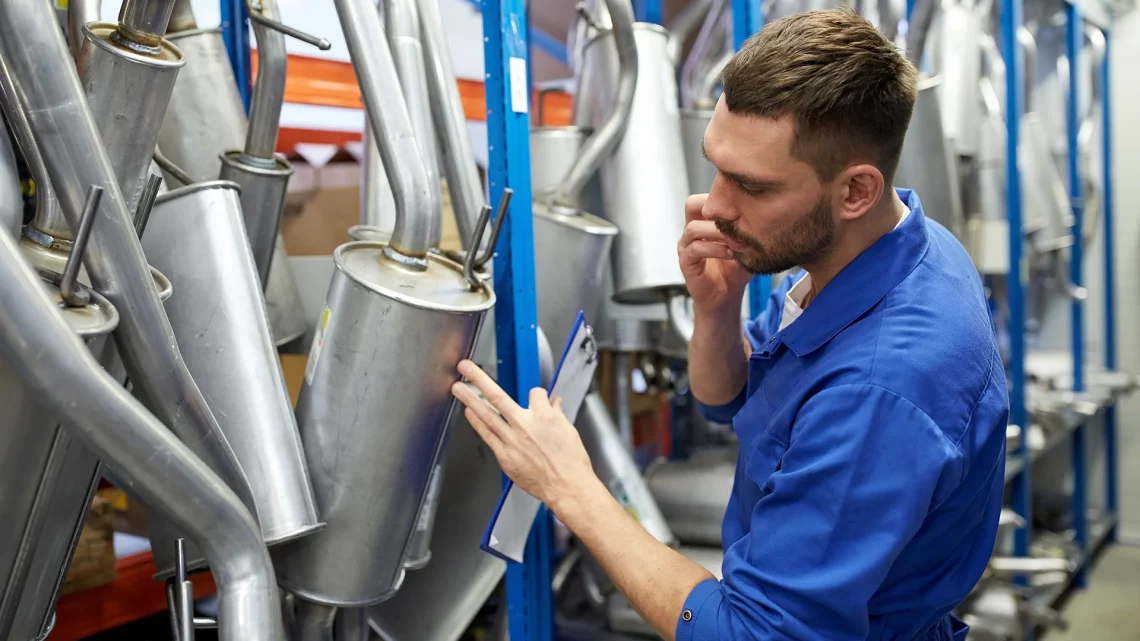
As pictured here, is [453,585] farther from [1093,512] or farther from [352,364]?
[1093,512]

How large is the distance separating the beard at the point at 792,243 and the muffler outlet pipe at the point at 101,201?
1.60ft

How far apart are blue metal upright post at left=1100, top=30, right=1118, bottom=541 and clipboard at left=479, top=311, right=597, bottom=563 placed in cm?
300

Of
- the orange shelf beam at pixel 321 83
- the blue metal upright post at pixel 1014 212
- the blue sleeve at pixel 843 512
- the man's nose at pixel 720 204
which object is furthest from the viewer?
the blue metal upright post at pixel 1014 212

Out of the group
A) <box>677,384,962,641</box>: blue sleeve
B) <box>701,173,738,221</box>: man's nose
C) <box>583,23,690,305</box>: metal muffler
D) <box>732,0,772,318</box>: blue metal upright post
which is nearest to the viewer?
<box>677,384,962,641</box>: blue sleeve

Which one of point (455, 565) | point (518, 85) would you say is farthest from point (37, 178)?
point (455, 565)

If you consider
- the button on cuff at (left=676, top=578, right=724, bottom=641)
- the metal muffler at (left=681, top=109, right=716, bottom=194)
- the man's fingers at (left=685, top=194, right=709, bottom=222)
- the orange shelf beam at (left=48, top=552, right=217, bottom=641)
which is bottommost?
the orange shelf beam at (left=48, top=552, right=217, bottom=641)

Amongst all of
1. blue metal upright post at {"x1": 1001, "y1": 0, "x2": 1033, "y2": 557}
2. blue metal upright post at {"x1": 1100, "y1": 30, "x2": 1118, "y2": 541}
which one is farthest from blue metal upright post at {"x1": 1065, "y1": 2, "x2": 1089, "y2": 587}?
blue metal upright post at {"x1": 1001, "y1": 0, "x2": 1033, "y2": 557}

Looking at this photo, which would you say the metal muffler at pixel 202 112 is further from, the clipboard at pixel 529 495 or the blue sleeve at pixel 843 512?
the blue sleeve at pixel 843 512

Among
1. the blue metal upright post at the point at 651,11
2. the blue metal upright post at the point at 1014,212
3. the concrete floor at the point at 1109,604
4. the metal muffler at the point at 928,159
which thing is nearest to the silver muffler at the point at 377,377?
the blue metal upright post at the point at 651,11

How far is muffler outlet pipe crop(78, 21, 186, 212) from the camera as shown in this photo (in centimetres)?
77

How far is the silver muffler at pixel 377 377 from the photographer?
2.96ft

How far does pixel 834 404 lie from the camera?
740 millimetres

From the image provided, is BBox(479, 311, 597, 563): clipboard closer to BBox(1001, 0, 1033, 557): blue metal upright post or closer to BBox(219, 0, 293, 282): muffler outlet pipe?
BBox(219, 0, 293, 282): muffler outlet pipe

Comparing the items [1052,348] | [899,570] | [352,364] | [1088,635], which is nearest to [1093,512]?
[1052,348]
